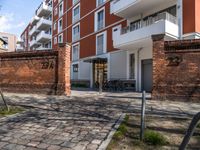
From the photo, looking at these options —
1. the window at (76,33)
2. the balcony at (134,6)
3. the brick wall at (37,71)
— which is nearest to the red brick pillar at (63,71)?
the brick wall at (37,71)

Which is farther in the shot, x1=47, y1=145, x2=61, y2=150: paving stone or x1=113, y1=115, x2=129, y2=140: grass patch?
x1=113, y1=115, x2=129, y2=140: grass patch

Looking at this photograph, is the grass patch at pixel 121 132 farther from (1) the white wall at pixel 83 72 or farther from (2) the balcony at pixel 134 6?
(1) the white wall at pixel 83 72

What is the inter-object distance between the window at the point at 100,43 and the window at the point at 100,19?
1004 millimetres

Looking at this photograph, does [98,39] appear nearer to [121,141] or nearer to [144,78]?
[144,78]

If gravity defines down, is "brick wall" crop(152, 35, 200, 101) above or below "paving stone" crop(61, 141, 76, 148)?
above

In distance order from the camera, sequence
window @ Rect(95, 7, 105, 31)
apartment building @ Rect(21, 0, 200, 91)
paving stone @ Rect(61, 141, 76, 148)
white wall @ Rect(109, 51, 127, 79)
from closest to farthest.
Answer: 1. paving stone @ Rect(61, 141, 76, 148)
2. apartment building @ Rect(21, 0, 200, 91)
3. white wall @ Rect(109, 51, 127, 79)
4. window @ Rect(95, 7, 105, 31)

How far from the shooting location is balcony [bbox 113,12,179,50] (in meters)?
15.6

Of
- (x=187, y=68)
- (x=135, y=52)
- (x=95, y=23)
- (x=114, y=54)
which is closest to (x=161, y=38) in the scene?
(x=187, y=68)

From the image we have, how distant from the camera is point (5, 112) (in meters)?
Result: 7.58

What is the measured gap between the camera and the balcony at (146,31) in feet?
51.2

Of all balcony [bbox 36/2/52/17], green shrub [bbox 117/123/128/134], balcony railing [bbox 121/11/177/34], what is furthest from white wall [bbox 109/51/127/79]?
balcony [bbox 36/2/52/17]

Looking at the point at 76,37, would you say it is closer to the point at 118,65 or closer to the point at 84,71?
the point at 84,71

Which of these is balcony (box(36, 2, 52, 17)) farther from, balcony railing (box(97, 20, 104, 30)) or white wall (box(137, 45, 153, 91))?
white wall (box(137, 45, 153, 91))

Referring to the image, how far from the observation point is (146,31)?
1681cm
